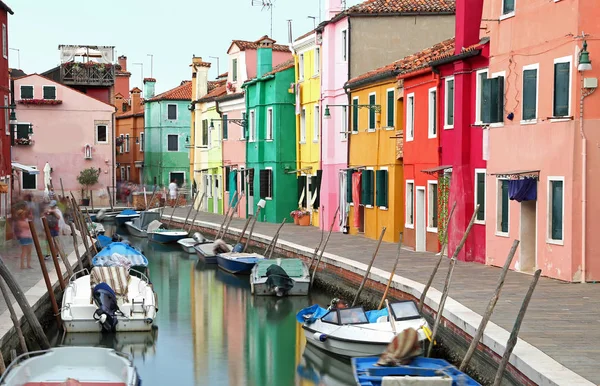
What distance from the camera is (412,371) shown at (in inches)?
562

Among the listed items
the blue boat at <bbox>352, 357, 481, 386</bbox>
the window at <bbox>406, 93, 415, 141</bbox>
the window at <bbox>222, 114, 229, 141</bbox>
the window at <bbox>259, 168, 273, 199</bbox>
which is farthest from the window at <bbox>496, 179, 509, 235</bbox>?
the window at <bbox>222, 114, 229, 141</bbox>

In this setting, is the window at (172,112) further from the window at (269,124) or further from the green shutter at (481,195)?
the green shutter at (481,195)

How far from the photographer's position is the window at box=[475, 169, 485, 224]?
79.2ft

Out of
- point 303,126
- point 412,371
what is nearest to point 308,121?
point 303,126

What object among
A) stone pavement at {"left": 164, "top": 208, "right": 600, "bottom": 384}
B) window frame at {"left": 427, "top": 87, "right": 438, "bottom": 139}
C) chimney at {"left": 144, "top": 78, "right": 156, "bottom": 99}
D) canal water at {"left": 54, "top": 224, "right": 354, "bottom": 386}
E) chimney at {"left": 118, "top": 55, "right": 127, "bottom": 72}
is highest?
chimney at {"left": 118, "top": 55, "right": 127, "bottom": 72}

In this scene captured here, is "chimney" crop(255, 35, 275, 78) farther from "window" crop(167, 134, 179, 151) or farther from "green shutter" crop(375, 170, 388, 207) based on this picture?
"window" crop(167, 134, 179, 151)

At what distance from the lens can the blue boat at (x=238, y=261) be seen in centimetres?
3083

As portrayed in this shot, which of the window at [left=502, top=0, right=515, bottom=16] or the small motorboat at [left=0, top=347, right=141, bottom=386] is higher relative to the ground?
the window at [left=502, top=0, right=515, bottom=16]

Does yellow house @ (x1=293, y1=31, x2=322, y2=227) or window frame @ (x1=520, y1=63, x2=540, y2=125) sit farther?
yellow house @ (x1=293, y1=31, x2=322, y2=227)

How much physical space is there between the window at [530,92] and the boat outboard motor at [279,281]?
783cm

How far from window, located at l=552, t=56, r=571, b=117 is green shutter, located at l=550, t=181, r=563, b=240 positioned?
1484mm

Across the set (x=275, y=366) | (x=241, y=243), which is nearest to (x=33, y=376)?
(x=275, y=366)

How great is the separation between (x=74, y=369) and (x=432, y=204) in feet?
48.2

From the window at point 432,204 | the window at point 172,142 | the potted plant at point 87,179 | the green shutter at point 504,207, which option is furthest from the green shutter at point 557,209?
the window at point 172,142
